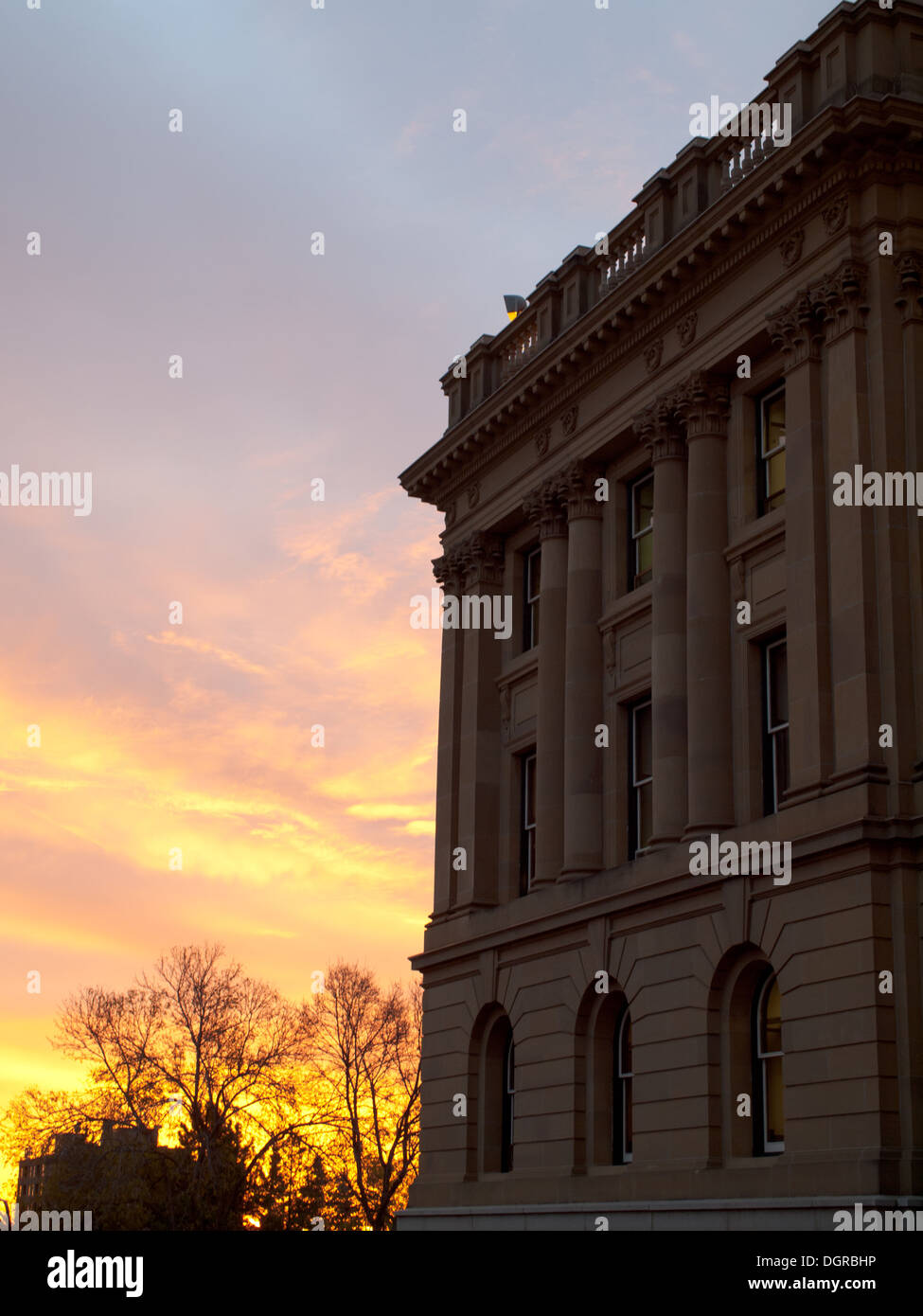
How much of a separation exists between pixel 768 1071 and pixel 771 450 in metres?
11.5

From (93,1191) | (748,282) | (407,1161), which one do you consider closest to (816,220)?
(748,282)

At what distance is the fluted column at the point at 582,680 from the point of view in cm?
3347

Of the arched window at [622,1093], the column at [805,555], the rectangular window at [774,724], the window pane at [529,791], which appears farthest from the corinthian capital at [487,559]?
the arched window at [622,1093]

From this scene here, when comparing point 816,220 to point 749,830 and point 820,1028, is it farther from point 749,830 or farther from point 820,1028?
point 820,1028

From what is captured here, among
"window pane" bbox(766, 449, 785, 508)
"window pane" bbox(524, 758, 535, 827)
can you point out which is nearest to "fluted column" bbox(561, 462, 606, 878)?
"window pane" bbox(524, 758, 535, 827)

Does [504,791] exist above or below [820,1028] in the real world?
A: above

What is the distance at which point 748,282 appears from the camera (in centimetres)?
3011

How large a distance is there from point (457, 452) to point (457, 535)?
7.02 ft

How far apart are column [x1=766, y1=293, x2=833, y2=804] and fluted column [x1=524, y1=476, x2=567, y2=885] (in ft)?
27.8

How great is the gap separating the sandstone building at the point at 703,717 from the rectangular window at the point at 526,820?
0.23ft

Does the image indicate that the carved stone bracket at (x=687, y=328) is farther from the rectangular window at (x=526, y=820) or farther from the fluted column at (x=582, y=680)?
the rectangular window at (x=526, y=820)

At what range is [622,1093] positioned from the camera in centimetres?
3172

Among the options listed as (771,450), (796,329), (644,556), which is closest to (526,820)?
(644,556)

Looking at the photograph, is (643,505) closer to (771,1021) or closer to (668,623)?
(668,623)
